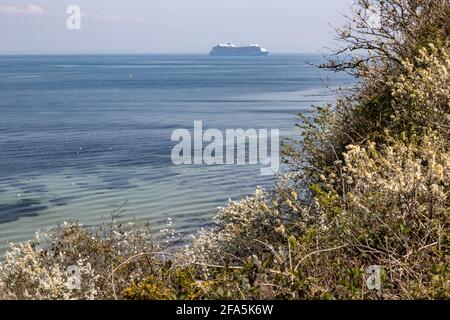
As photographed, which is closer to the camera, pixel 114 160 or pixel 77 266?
pixel 77 266

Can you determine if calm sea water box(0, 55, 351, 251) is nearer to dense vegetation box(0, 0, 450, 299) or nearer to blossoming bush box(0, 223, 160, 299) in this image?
dense vegetation box(0, 0, 450, 299)

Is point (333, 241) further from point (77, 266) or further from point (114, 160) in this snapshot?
point (114, 160)

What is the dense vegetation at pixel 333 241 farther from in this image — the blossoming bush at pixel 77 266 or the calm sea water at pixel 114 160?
the calm sea water at pixel 114 160

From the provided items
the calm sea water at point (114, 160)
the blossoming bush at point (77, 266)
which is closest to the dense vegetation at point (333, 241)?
the blossoming bush at point (77, 266)

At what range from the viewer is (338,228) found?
9.95m

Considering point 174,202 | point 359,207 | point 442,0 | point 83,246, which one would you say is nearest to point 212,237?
point 83,246

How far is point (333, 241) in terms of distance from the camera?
964cm

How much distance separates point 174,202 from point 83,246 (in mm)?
19037

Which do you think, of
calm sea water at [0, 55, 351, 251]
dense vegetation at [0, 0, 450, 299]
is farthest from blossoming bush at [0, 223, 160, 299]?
calm sea water at [0, 55, 351, 251]

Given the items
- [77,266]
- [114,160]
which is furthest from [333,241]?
[114,160]

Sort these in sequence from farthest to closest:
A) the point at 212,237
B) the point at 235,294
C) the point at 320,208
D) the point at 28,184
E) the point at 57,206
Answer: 1. the point at 28,184
2. the point at 57,206
3. the point at 212,237
4. the point at 320,208
5. the point at 235,294

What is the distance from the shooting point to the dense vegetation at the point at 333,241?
25.7 ft

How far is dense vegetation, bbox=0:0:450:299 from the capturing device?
25.7ft
